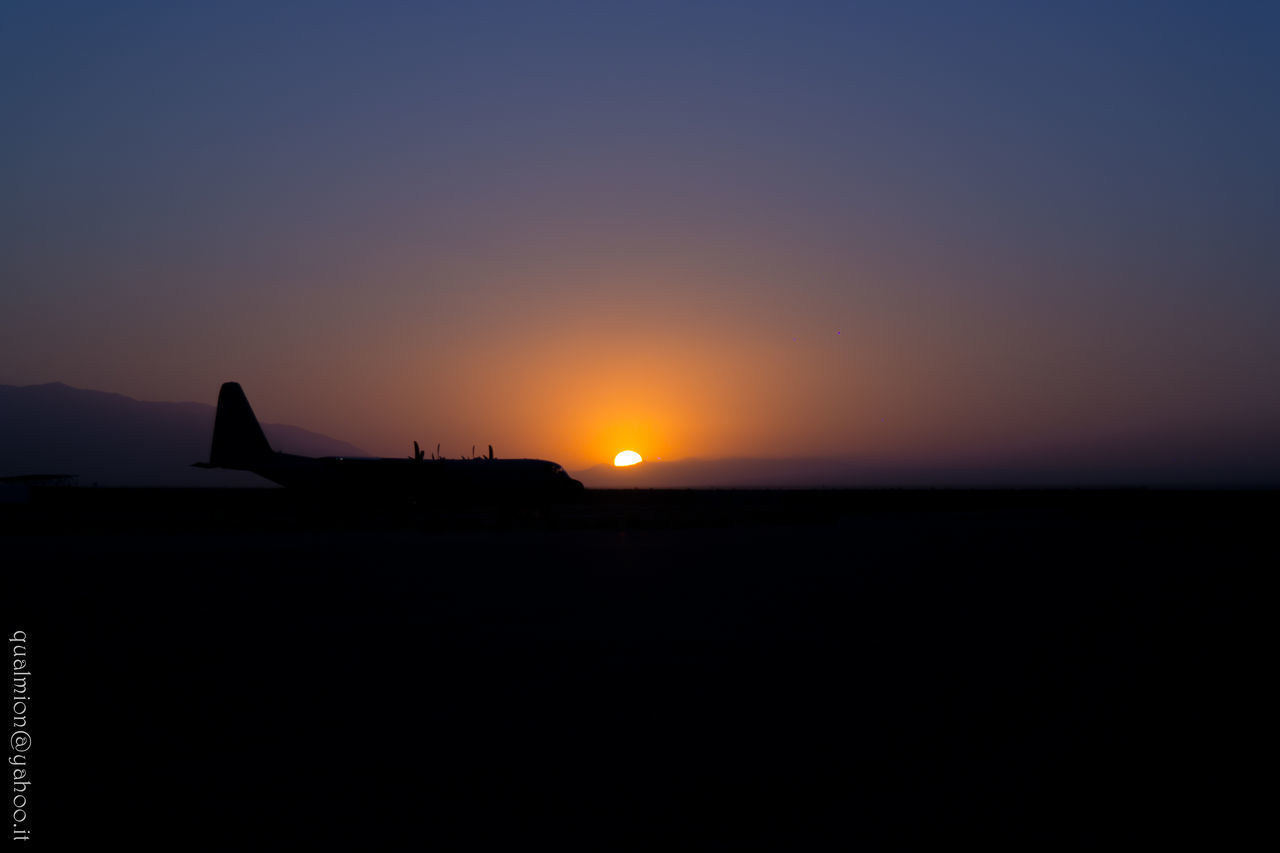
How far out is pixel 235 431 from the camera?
188 feet

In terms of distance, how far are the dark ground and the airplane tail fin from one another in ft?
122

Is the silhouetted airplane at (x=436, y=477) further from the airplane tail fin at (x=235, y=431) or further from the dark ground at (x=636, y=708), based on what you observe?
the dark ground at (x=636, y=708)

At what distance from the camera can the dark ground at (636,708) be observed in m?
6.59

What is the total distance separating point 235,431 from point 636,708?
2132 inches

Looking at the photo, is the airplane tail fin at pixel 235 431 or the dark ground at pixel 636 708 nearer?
the dark ground at pixel 636 708

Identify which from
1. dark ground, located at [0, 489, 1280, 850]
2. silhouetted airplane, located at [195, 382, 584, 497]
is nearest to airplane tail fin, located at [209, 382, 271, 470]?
silhouetted airplane, located at [195, 382, 584, 497]

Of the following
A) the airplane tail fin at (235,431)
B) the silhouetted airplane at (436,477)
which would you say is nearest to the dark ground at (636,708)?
the silhouetted airplane at (436,477)

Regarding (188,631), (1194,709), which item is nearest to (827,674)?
(1194,709)

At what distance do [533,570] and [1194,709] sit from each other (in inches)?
616

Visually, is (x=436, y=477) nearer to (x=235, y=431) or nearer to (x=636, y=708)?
(x=235, y=431)

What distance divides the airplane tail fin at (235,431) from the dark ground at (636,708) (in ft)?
122

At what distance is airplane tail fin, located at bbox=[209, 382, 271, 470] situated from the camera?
186 feet

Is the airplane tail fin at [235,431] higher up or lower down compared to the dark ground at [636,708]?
higher up

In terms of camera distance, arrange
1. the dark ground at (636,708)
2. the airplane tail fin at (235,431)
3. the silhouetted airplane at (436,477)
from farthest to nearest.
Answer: the airplane tail fin at (235,431) → the silhouetted airplane at (436,477) → the dark ground at (636,708)
